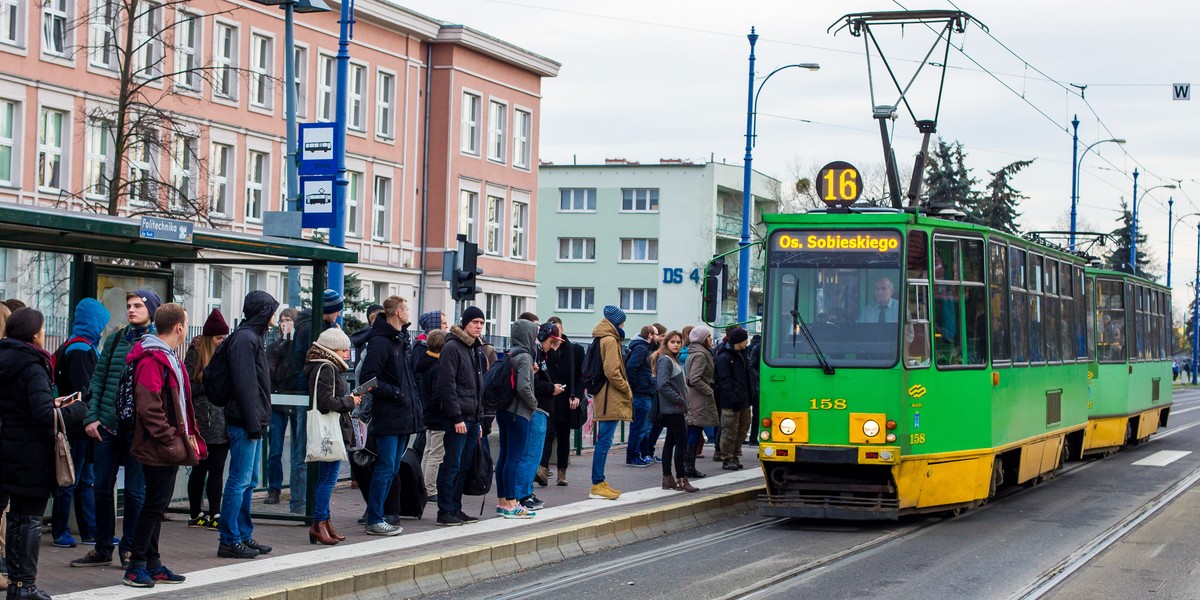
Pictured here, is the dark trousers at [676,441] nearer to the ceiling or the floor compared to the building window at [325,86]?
nearer to the floor

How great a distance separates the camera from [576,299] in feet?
259

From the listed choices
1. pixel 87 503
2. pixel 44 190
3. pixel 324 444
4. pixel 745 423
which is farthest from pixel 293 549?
pixel 44 190

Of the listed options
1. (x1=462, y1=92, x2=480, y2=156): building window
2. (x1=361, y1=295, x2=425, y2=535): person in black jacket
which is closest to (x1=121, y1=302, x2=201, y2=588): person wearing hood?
(x1=361, y1=295, x2=425, y2=535): person in black jacket

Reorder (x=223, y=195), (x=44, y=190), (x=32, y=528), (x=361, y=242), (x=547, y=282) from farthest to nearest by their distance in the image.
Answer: (x=547, y=282), (x=361, y=242), (x=223, y=195), (x=44, y=190), (x=32, y=528)

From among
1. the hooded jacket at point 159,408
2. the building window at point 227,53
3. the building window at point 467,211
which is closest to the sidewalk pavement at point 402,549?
the hooded jacket at point 159,408

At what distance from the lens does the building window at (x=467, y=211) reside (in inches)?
1923

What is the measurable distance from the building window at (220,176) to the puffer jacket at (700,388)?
2523 cm

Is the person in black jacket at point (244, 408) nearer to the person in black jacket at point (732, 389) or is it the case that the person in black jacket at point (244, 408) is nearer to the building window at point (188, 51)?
the person in black jacket at point (732, 389)

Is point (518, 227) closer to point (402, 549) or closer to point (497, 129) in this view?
point (497, 129)

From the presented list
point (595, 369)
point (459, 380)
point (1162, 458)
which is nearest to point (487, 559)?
point (459, 380)

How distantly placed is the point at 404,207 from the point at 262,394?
3742 cm

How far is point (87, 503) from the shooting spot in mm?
10562

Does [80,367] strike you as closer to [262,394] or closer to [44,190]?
[262,394]

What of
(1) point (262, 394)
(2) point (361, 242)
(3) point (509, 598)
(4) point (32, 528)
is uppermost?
(2) point (361, 242)
